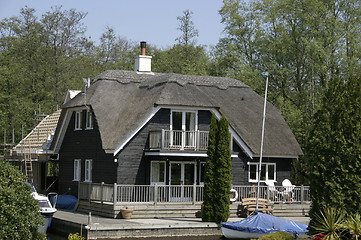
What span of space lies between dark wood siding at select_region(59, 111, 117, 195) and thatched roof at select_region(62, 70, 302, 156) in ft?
4.09

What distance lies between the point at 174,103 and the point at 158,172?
3.96m

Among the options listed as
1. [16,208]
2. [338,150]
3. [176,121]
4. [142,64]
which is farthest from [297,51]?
[16,208]

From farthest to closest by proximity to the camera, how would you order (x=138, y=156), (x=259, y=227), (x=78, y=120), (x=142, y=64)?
(x=142, y=64), (x=78, y=120), (x=138, y=156), (x=259, y=227)

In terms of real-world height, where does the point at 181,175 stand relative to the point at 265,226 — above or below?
above

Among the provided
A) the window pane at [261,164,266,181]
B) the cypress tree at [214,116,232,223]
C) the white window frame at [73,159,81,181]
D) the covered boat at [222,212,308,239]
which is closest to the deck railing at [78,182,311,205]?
the window pane at [261,164,266,181]

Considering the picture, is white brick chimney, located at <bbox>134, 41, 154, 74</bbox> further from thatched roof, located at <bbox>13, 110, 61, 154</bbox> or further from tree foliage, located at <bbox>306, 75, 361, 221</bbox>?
tree foliage, located at <bbox>306, 75, 361, 221</bbox>

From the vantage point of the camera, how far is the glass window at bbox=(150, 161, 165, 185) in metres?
33.0

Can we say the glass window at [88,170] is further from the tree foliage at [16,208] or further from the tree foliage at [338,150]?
the tree foliage at [338,150]

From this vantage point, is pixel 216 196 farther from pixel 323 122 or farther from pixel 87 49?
pixel 87 49

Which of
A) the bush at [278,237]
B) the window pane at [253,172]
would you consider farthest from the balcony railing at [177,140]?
the bush at [278,237]

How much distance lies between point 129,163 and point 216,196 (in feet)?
20.3

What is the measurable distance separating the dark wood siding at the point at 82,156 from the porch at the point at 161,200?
1.33 metres

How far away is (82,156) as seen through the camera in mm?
35750

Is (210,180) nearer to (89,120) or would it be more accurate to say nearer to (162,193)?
(162,193)
